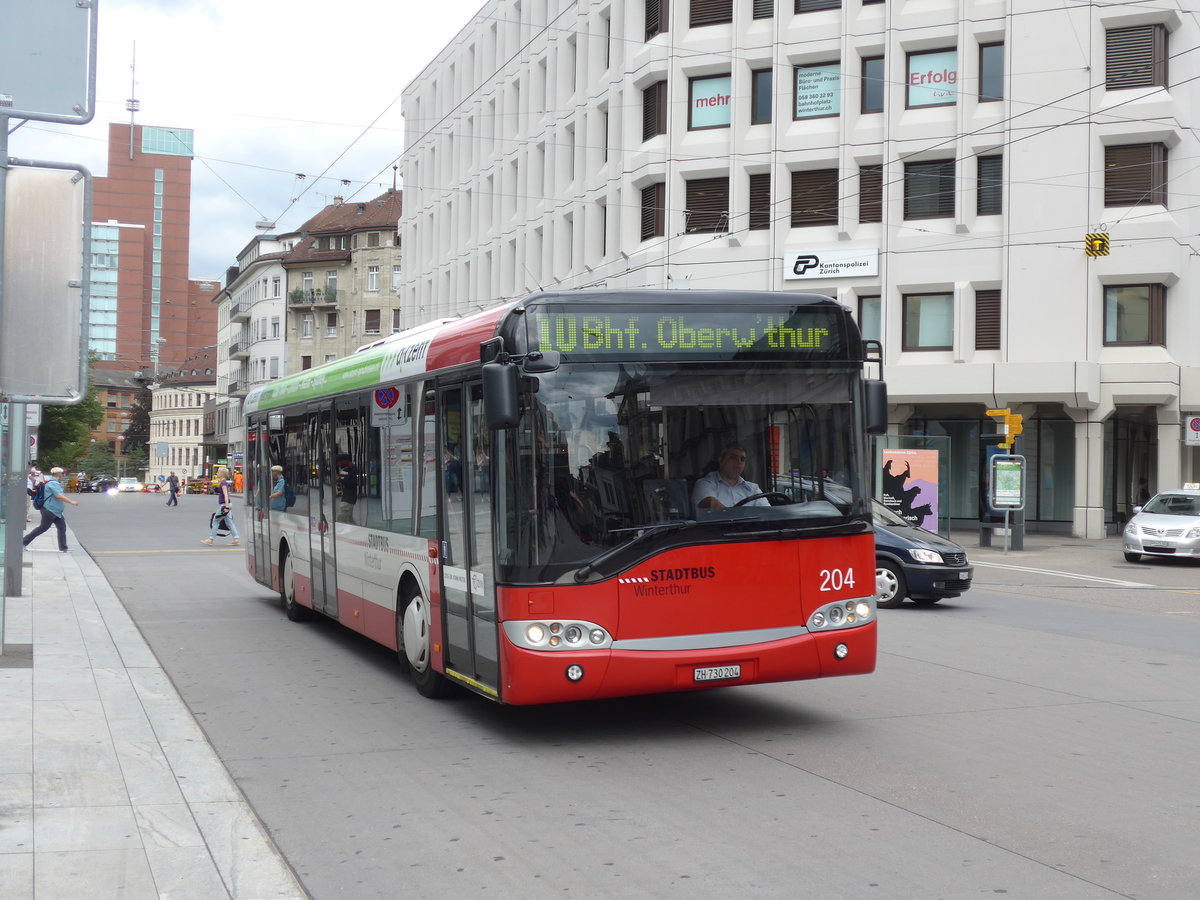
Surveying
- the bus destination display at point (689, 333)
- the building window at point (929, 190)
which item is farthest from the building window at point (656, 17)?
the bus destination display at point (689, 333)

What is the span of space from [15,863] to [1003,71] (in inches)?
1379

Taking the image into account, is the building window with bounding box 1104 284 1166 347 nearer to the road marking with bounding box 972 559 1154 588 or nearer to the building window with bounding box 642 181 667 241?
the road marking with bounding box 972 559 1154 588

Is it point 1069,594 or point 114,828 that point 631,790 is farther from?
point 1069,594

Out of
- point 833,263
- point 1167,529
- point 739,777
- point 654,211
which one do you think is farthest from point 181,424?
point 739,777

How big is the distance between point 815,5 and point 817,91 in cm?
253

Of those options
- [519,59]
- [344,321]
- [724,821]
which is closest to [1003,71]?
[519,59]

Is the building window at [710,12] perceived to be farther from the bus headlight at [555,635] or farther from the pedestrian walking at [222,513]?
the bus headlight at [555,635]

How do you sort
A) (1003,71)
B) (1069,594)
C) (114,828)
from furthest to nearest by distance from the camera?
(1003,71) → (1069,594) → (114,828)

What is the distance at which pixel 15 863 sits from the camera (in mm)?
5258

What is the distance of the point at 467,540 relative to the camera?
27.1 ft

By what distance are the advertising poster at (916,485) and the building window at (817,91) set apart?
45.0 feet

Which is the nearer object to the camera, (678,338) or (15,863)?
(15,863)

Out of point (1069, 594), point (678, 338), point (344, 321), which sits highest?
point (344, 321)

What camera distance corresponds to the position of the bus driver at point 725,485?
7.76 metres
